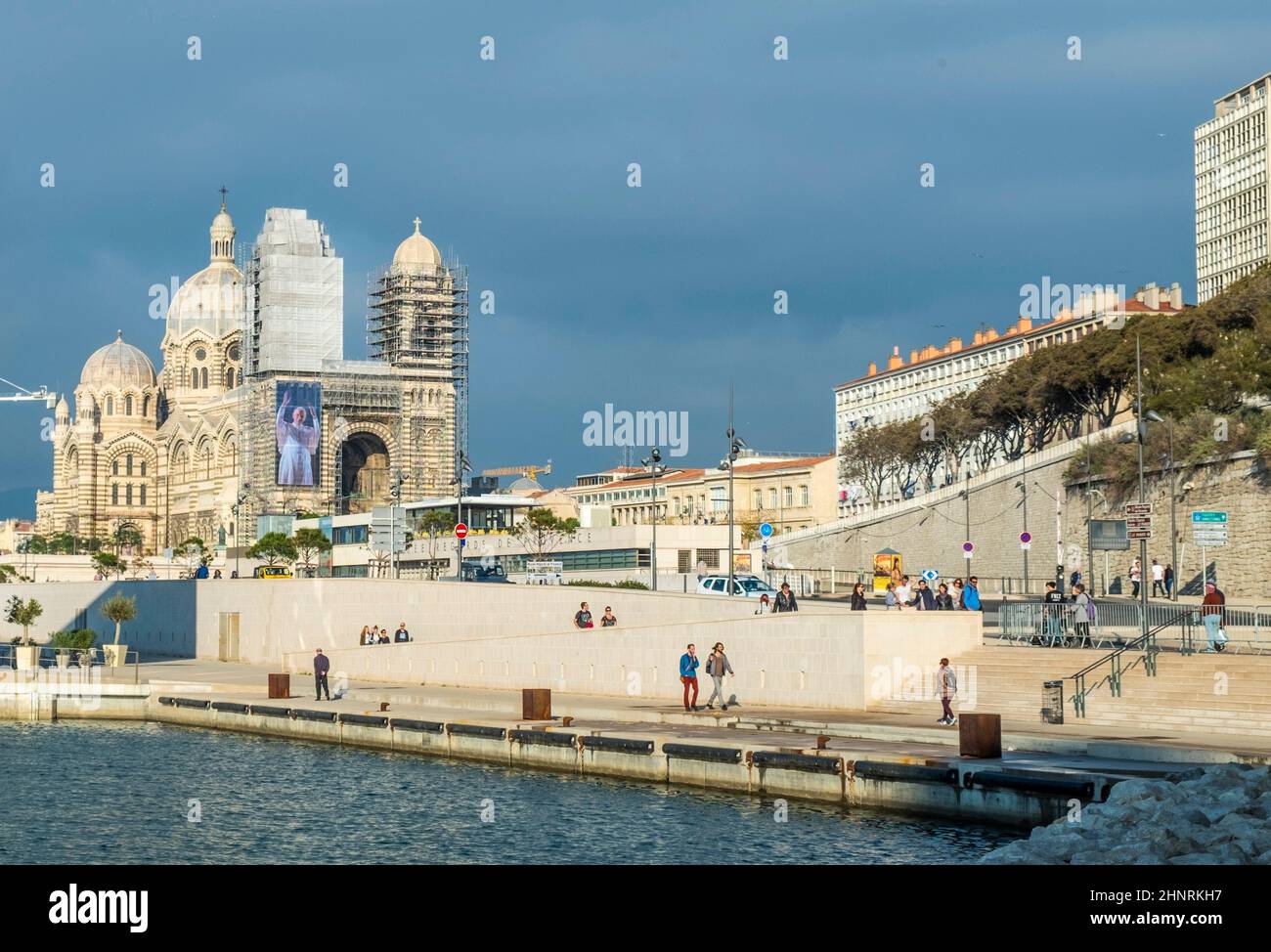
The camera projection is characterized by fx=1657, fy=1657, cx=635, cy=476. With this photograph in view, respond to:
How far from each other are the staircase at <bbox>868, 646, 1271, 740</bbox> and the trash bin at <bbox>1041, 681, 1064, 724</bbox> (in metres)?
0.26

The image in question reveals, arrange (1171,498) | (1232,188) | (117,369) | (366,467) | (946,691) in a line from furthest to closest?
(117,369)
(366,467)
(1232,188)
(1171,498)
(946,691)

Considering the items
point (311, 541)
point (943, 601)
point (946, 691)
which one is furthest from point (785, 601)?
point (311, 541)

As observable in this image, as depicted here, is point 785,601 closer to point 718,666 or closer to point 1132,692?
point 718,666

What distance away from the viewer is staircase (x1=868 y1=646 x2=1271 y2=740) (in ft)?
83.5

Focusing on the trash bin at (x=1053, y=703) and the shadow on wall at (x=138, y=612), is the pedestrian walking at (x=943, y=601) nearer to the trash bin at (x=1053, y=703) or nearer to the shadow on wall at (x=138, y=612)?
the trash bin at (x=1053, y=703)

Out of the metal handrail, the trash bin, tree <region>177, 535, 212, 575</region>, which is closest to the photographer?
the metal handrail

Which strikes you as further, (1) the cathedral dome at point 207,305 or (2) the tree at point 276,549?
(1) the cathedral dome at point 207,305

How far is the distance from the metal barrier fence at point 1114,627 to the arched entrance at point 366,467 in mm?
114665

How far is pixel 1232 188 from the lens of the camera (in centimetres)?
13438

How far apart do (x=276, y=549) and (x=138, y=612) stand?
120ft

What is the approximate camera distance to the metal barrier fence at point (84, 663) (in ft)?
145

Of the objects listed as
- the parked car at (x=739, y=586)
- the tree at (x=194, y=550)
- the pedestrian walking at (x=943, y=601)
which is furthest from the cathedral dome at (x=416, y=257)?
the pedestrian walking at (x=943, y=601)

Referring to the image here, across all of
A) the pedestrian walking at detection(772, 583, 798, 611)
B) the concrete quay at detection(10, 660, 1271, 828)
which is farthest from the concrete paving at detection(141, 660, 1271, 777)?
the pedestrian walking at detection(772, 583, 798, 611)

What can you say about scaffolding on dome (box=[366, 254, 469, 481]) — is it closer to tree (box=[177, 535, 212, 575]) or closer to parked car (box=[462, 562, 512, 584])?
tree (box=[177, 535, 212, 575])
